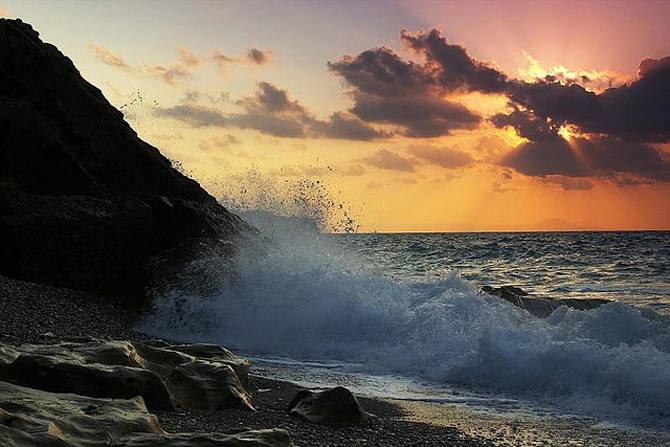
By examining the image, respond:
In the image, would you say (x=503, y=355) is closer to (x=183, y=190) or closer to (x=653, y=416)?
(x=653, y=416)

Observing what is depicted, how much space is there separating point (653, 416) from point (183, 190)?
10.7 m

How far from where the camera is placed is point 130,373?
5234 mm

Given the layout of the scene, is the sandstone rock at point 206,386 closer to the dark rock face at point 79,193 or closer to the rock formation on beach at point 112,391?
the rock formation on beach at point 112,391

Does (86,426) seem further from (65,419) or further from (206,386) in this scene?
(206,386)

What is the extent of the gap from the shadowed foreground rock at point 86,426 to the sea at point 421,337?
367 cm

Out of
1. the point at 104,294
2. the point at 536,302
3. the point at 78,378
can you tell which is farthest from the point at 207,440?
the point at 536,302

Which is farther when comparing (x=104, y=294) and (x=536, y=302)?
(x=536, y=302)

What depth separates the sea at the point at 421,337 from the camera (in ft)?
24.2

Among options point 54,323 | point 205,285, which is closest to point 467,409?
point 54,323

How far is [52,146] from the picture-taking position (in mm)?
12797

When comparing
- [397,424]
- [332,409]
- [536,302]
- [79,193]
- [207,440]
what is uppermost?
[79,193]

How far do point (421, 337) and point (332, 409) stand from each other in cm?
462

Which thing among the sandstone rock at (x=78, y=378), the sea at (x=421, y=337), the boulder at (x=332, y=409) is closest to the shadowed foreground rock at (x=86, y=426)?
the sandstone rock at (x=78, y=378)

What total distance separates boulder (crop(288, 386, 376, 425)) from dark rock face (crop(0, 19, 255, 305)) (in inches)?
288
